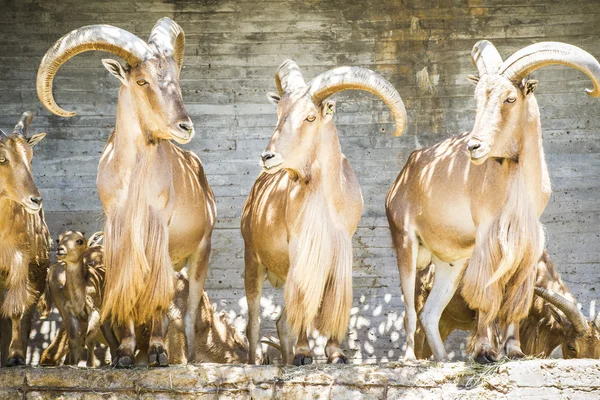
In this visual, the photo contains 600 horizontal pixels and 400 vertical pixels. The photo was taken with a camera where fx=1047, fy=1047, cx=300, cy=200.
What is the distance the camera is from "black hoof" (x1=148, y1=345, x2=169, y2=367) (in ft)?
26.4

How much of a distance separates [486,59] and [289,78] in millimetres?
1640

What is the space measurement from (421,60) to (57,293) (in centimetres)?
478

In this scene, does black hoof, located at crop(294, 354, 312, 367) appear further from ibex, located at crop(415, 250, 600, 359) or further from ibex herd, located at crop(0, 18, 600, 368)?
ibex, located at crop(415, 250, 600, 359)

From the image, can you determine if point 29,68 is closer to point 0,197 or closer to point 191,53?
point 191,53

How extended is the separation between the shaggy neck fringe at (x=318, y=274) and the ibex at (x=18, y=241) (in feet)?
7.34

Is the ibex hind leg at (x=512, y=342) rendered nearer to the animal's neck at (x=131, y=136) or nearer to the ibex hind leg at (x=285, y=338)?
the ibex hind leg at (x=285, y=338)

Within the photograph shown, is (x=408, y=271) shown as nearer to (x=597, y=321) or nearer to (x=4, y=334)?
(x=597, y=321)

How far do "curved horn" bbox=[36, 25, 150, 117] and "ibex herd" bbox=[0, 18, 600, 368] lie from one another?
0.4 inches

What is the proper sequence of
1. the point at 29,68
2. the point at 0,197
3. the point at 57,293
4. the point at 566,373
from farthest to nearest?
the point at 29,68
the point at 57,293
the point at 0,197
the point at 566,373

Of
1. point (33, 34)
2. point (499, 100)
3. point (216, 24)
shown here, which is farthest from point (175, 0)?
point (499, 100)

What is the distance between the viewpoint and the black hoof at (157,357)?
26.4 ft

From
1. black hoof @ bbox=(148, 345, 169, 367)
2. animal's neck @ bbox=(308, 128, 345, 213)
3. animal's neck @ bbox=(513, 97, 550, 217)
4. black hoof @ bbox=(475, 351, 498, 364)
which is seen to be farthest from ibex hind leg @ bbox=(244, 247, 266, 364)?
animal's neck @ bbox=(513, 97, 550, 217)

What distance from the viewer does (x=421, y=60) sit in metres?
11.7

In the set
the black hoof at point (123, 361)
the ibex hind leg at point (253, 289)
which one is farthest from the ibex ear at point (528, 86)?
the black hoof at point (123, 361)
